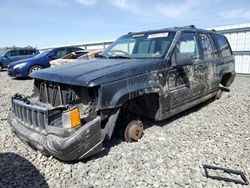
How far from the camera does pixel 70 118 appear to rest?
287 centimetres

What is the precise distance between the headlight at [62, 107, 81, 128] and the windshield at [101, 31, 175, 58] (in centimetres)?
182

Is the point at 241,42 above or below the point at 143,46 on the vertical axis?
above

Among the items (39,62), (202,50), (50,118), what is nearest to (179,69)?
(202,50)

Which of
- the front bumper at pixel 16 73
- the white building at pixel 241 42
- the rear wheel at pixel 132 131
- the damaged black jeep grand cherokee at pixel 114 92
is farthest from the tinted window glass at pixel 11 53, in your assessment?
the rear wheel at pixel 132 131

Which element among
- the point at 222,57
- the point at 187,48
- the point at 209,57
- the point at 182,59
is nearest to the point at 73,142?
the point at 182,59

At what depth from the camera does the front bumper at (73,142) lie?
2854 mm

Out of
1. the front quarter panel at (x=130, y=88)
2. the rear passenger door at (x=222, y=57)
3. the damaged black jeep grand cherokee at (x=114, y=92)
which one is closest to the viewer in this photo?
the damaged black jeep grand cherokee at (x=114, y=92)

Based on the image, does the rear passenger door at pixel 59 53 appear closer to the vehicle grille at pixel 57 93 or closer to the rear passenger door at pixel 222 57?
the rear passenger door at pixel 222 57

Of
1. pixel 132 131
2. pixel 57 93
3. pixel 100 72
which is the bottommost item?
pixel 132 131

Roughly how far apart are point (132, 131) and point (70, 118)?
131 centimetres

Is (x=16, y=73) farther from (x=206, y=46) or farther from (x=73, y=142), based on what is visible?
(x=73, y=142)

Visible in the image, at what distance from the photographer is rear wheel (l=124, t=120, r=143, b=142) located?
→ 3.81m

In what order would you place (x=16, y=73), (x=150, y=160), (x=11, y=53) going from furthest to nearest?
(x=11, y=53), (x=16, y=73), (x=150, y=160)

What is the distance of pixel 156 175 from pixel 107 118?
1016 mm
